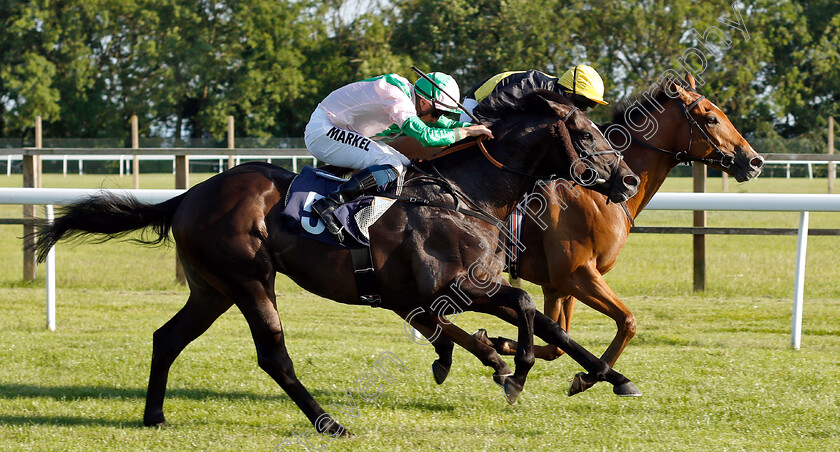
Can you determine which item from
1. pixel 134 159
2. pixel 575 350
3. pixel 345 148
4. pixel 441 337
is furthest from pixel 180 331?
pixel 134 159

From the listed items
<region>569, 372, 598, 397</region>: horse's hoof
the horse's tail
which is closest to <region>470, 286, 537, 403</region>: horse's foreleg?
<region>569, 372, 598, 397</region>: horse's hoof

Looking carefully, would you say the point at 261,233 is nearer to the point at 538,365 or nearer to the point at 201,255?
the point at 201,255

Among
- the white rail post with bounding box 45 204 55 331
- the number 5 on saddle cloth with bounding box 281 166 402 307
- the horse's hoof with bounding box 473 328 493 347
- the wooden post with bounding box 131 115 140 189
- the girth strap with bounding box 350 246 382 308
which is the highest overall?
the number 5 on saddle cloth with bounding box 281 166 402 307

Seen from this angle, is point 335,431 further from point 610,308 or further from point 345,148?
point 610,308

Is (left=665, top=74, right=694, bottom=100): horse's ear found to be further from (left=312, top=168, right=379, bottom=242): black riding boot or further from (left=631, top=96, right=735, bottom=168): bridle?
(left=312, top=168, right=379, bottom=242): black riding boot

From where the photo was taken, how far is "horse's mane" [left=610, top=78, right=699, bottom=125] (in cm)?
546

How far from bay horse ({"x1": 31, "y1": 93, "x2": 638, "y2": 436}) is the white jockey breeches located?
5.9 inches

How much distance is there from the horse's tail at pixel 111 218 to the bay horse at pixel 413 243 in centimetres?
15

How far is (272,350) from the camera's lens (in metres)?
4.20

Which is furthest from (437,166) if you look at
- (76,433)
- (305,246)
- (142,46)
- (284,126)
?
(142,46)

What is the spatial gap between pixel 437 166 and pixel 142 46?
31.2 m

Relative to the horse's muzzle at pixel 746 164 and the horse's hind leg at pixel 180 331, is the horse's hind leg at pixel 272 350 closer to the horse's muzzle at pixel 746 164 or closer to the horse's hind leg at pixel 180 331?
the horse's hind leg at pixel 180 331

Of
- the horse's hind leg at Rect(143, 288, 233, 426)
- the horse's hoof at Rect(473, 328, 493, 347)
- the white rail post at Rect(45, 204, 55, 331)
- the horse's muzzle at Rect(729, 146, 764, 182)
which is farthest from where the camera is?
the white rail post at Rect(45, 204, 55, 331)

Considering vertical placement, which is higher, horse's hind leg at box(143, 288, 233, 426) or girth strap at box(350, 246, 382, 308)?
girth strap at box(350, 246, 382, 308)
